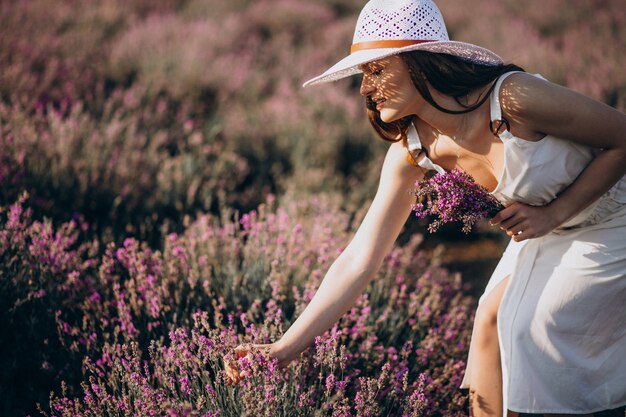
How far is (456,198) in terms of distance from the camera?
1.78 meters

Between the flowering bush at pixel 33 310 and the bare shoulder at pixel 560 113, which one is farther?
the flowering bush at pixel 33 310

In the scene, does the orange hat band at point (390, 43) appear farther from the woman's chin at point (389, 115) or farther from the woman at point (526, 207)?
the woman's chin at point (389, 115)

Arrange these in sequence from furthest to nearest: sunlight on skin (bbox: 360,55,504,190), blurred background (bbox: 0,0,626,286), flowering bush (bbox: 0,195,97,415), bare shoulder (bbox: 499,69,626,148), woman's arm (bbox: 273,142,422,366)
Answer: blurred background (bbox: 0,0,626,286) → flowering bush (bbox: 0,195,97,415) → woman's arm (bbox: 273,142,422,366) → sunlight on skin (bbox: 360,55,504,190) → bare shoulder (bbox: 499,69,626,148)

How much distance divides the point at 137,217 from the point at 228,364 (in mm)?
1968

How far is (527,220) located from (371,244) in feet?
1.74

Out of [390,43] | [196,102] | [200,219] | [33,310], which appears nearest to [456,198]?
[390,43]

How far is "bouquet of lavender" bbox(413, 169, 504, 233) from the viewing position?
1792 mm

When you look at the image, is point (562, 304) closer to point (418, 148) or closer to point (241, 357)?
point (418, 148)

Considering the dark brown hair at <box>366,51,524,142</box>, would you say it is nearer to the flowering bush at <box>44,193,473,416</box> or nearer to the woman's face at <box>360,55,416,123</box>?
the woman's face at <box>360,55,416,123</box>

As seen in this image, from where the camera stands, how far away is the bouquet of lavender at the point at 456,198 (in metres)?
1.79

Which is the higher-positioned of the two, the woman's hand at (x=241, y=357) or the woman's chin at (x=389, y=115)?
the woman's chin at (x=389, y=115)

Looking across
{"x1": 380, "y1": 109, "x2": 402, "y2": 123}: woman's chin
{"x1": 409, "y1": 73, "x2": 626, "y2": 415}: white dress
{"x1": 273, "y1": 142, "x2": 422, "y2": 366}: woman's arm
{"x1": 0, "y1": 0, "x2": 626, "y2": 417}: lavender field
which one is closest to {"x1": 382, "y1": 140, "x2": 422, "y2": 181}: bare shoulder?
{"x1": 273, "y1": 142, "x2": 422, "y2": 366}: woman's arm

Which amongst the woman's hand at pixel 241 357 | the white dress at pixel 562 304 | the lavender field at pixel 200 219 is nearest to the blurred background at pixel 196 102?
the lavender field at pixel 200 219

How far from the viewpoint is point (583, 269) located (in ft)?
5.96
